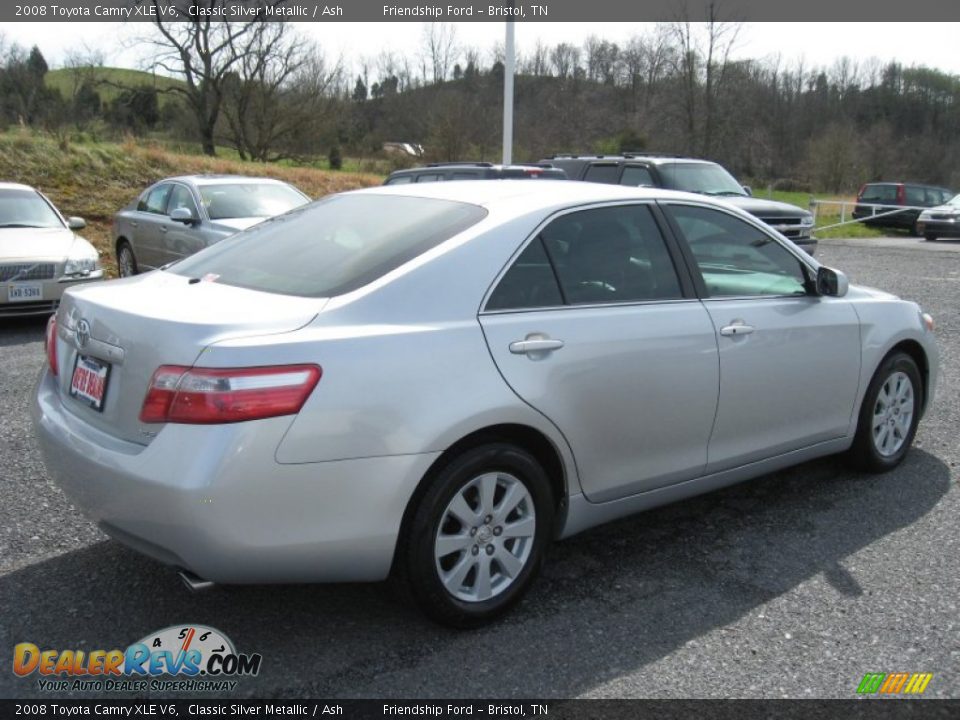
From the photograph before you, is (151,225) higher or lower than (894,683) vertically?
higher

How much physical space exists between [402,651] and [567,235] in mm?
1711

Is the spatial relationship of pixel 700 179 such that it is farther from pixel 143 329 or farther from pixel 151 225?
pixel 143 329

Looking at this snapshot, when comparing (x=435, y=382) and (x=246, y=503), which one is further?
(x=435, y=382)

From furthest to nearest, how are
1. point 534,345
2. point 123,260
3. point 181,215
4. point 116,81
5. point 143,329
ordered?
point 116,81 < point 123,260 < point 181,215 < point 534,345 < point 143,329

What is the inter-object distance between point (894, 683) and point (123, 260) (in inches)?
460

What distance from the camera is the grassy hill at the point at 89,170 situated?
17.7 m

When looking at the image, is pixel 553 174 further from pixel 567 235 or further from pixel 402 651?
pixel 402 651

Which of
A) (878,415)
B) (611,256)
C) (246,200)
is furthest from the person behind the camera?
(246,200)

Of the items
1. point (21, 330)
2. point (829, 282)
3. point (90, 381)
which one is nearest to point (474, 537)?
point (90, 381)

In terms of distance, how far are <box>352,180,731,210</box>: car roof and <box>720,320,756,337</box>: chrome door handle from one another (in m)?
0.63

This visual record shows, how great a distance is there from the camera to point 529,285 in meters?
3.42

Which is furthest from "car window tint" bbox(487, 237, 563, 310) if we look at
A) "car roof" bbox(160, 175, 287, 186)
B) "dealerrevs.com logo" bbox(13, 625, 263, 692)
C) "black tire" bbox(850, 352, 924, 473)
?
"car roof" bbox(160, 175, 287, 186)

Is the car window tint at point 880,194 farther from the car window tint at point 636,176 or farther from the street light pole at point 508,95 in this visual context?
the car window tint at point 636,176

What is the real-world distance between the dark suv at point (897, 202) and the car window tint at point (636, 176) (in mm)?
14912
